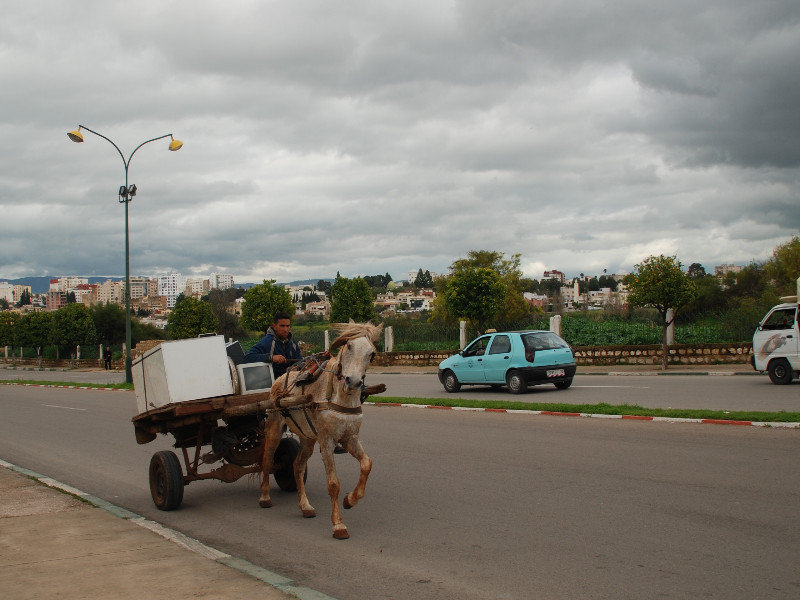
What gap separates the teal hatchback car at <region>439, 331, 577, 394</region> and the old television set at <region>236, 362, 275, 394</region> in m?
12.3

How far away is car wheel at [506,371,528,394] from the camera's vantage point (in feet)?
64.3

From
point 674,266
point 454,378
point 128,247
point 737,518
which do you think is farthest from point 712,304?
point 737,518

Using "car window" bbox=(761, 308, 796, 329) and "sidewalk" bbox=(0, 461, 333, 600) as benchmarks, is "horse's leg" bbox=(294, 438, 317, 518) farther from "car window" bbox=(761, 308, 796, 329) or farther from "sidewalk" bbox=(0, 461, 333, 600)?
"car window" bbox=(761, 308, 796, 329)

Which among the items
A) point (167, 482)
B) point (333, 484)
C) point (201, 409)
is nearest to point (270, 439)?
point (201, 409)

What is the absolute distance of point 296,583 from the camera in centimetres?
538

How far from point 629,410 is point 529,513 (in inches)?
288

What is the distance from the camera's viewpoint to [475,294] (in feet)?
Answer: 110

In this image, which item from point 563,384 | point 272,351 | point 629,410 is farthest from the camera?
point 563,384

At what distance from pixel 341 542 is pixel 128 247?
2714cm

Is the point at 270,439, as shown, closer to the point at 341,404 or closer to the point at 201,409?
the point at 201,409

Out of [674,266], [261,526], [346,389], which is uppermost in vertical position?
[674,266]

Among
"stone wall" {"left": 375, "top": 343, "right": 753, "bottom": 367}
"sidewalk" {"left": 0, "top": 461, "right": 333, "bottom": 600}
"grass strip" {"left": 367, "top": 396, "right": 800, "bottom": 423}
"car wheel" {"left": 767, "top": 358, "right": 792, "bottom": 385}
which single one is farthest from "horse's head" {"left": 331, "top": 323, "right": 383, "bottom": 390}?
"stone wall" {"left": 375, "top": 343, "right": 753, "bottom": 367}

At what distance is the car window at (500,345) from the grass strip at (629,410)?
10.3ft

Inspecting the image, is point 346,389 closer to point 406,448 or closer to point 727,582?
point 727,582
